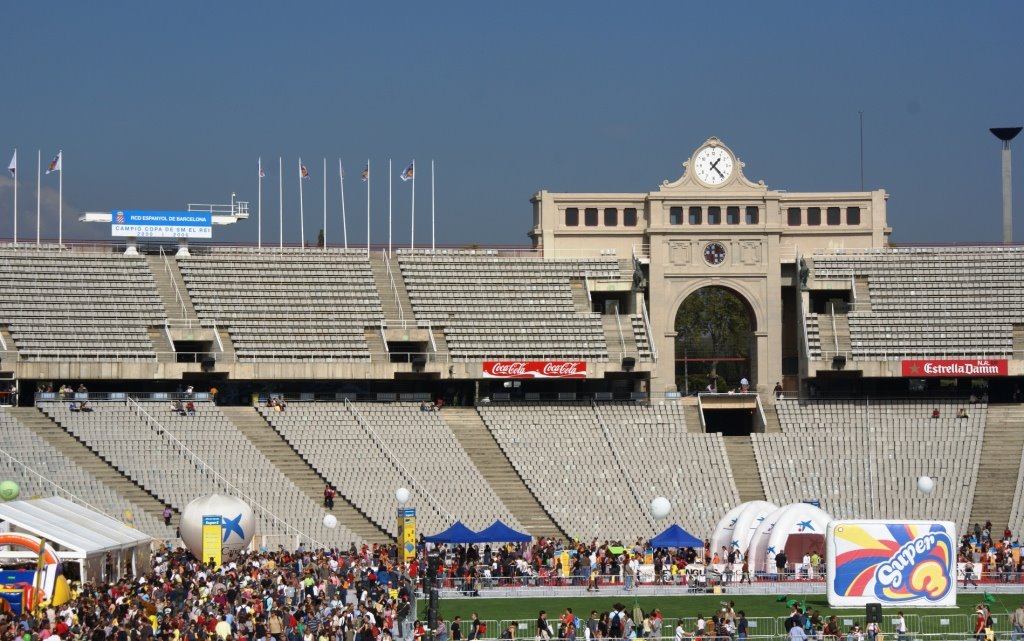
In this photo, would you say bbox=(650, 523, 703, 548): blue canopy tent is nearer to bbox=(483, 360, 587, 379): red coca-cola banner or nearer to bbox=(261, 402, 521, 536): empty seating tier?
bbox=(261, 402, 521, 536): empty seating tier

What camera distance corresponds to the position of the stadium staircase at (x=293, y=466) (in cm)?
5594

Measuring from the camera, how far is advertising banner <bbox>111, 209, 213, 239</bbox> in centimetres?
6969

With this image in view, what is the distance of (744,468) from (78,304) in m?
25.6

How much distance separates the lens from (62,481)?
55094 mm

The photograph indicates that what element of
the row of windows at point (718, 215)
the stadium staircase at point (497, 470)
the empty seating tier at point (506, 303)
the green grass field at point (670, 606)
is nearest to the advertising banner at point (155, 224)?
the empty seating tier at point (506, 303)

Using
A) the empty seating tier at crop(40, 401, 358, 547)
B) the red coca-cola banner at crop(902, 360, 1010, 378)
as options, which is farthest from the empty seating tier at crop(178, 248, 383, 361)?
the red coca-cola banner at crop(902, 360, 1010, 378)

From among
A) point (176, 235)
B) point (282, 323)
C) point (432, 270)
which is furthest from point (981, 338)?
point (176, 235)

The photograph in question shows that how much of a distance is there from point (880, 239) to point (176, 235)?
29160mm

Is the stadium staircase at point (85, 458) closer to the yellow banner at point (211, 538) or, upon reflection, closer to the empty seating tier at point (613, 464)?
the yellow banner at point (211, 538)

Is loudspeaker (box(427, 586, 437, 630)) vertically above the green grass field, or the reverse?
loudspeaker (box(427, 586, 437, 630))

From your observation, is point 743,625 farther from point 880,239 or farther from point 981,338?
point 880,239

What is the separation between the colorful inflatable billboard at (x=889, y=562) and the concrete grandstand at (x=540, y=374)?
A: 17458mm

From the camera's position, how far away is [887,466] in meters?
60.7

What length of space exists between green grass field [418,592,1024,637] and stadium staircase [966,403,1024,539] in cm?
1209
